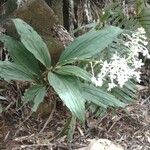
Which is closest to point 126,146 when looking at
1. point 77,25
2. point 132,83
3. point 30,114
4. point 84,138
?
point 84,138

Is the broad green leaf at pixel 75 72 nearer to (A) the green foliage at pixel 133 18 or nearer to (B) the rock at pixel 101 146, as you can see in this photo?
(B) the rock at pixel 101 146

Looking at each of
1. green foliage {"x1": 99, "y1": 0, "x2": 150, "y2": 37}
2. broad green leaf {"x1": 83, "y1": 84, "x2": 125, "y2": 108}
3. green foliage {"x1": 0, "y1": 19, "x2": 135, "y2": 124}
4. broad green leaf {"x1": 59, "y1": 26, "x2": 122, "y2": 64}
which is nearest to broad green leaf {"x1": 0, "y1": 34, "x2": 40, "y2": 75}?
green foliage {"x1": 0, "y1": 19, "x2": 135, "y2": 124}

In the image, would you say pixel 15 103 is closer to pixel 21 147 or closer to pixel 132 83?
pixel 21 147

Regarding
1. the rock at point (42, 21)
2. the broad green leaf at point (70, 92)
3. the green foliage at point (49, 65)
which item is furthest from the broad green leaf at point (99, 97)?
the rock at point (42, 21)

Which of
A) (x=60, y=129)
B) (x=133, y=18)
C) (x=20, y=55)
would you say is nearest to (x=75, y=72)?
(x=20, y=55)

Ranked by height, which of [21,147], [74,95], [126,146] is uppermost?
[74,95]
